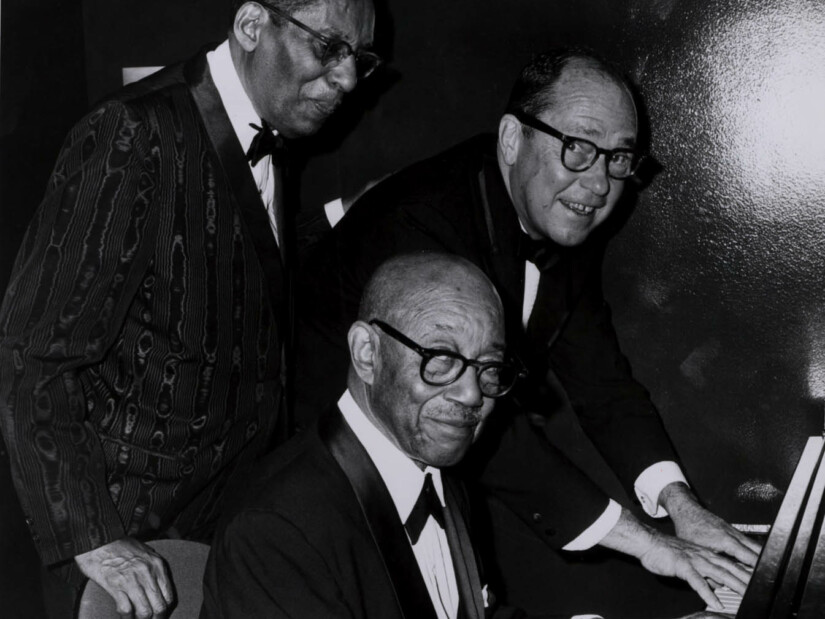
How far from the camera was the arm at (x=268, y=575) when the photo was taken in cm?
180

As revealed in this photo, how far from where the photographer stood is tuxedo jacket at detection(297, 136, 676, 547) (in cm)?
266

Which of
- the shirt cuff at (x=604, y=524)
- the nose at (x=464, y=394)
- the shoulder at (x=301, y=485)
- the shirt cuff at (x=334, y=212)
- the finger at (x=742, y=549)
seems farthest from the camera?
the shirt cuff at (x=334, y=212)

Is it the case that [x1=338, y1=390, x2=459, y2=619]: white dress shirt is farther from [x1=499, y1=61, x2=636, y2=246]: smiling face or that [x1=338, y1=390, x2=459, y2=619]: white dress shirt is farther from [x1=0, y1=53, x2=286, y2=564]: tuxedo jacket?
[x1=499, y1=61, x2=636, y2=246]: smiling face

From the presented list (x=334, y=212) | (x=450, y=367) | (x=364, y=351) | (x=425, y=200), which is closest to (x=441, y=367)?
(x=450, y=367)

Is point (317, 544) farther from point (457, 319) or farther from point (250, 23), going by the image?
point (250, 23)

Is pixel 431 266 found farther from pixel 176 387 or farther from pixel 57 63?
pixel 57 63

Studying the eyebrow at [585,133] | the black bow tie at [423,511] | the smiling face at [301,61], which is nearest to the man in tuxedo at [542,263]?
the eyebrow at [585,133]

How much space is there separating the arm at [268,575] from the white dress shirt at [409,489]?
0.21 meters

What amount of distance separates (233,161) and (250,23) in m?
0.31

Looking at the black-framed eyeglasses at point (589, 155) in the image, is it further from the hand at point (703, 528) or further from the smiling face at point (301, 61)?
the hand at point (703, 528)

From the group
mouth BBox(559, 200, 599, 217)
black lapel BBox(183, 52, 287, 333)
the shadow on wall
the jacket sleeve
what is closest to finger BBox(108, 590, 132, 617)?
the jacket sleeve

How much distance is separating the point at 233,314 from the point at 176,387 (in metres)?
0.21

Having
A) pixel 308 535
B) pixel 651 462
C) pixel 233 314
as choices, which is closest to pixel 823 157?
pixel 651 462

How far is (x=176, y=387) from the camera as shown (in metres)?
2.47
